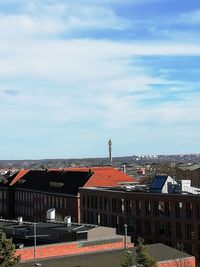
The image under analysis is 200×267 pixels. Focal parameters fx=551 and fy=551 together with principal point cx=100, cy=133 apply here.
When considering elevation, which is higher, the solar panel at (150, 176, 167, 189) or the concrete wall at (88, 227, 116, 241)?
the solar panel at (150, 176, 167, 189)

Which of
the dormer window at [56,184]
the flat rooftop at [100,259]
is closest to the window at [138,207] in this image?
the flat rooftop at [100,259]

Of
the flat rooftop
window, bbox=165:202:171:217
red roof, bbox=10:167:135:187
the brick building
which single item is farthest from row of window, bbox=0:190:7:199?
the flat rooftop

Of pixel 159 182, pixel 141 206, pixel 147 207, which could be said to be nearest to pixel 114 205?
pixel 141 206

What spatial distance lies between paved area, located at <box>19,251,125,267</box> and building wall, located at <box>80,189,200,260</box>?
26519 mm

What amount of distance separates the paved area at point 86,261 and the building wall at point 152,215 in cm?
2652

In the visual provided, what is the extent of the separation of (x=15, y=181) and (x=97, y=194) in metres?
43.6

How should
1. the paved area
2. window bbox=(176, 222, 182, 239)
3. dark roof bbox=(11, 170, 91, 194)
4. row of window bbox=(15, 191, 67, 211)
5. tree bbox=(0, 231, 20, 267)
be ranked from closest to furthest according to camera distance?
tree bbox=(0, 231, 20, 267) → the paved area → window bbox=(176, 222, 182, 239) → dark roof bbox=(11, 170, 91, 194) → row of window bbox=(15, 191, 67, 211)

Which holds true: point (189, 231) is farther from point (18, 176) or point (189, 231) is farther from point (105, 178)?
point (18, 176)

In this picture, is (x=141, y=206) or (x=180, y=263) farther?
(x=141, y=206)

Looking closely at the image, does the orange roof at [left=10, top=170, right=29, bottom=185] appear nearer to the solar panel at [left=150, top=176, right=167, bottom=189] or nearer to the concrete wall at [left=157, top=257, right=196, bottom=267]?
the solar panel at [left=150, top=176, right=167, bottom=189]

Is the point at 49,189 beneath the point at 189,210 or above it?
above

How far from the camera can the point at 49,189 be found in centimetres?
12419

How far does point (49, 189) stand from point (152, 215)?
41.2 m

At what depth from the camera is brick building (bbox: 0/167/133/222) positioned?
112938mm
